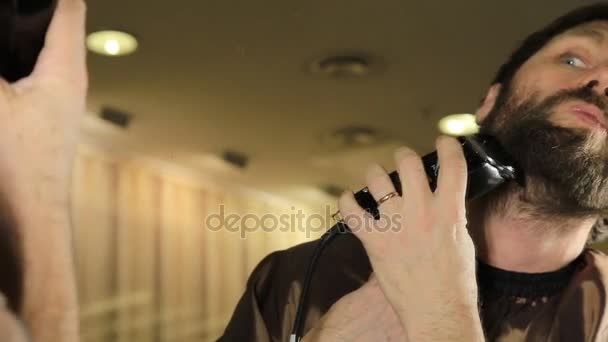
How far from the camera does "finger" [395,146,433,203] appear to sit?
0.68 metres

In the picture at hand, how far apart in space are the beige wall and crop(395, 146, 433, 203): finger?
146 centimetres

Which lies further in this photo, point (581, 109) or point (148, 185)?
point (148, 185)

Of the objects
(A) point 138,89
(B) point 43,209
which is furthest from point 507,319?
(A) point 138,89

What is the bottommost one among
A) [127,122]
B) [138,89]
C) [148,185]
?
[148,185]

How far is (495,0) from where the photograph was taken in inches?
55.7

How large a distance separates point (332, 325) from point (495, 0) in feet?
2.88

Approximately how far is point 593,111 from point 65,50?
67cm

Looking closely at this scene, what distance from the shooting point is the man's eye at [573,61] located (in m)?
0.94

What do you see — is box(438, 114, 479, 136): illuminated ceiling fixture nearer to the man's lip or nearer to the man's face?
the man's face

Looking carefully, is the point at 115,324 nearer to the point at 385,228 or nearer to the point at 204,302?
the point at 204,302

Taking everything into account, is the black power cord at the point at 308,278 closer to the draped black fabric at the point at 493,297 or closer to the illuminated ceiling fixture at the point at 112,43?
the draped black fabric at the point at 493,297

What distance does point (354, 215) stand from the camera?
2.33ft

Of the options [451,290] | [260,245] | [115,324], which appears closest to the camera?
[451,290]

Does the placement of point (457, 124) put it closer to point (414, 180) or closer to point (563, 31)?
point (563, 31)
